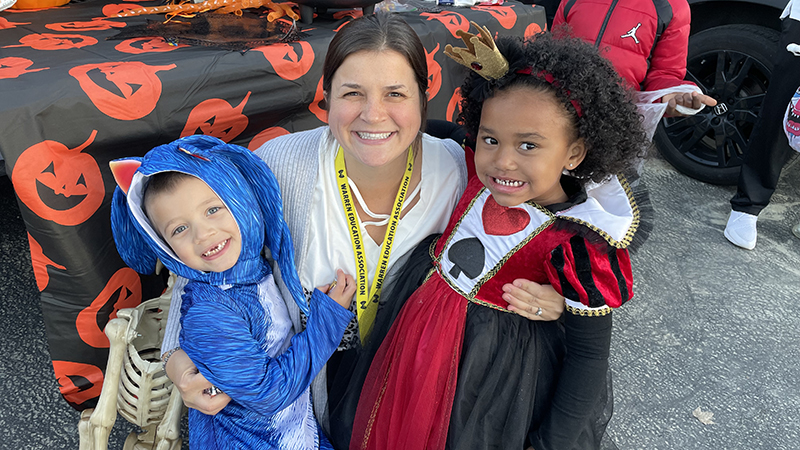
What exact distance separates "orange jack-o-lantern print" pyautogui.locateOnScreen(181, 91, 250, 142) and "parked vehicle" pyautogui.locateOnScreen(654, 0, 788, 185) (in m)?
3.15

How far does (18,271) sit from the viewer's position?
2.29m

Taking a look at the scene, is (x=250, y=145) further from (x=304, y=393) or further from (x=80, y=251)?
(x=304, y=393)

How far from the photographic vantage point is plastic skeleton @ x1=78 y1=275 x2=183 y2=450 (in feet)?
4.45

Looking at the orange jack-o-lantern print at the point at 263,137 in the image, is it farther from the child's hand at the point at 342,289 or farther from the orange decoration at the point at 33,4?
the orange decoration at the point at 33,4

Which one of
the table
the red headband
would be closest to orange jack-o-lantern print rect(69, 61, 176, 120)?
the table

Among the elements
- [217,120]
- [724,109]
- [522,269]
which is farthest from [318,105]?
[724,109]

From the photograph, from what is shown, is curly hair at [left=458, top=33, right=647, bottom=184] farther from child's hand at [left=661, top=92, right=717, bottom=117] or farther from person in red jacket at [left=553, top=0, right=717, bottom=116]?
person in red jacket at [left=553, top=0, right=717, bottom=116]

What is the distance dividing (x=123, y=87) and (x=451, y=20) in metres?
1.73

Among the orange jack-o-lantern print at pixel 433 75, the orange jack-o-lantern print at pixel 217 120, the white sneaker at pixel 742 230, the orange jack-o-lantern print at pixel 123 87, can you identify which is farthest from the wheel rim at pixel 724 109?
the orange jack-o-lantern print at pixel 123 87

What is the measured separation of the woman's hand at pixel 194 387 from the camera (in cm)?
119

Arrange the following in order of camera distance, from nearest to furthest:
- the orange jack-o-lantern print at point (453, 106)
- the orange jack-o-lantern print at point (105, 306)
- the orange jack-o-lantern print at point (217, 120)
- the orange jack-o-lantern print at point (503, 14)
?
the orange jack-o-lantern print at point (105, 306) → the orange jack-o-lantern print at point (217, 120) → the orange jack-o-lantern print at point (453, 106) → the orange jack-o-lantern print at point (503, 14)

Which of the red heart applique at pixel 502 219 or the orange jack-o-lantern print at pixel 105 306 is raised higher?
the red heart applique at pixel 502 219

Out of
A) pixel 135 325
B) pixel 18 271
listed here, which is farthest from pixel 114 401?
pixel 18 271

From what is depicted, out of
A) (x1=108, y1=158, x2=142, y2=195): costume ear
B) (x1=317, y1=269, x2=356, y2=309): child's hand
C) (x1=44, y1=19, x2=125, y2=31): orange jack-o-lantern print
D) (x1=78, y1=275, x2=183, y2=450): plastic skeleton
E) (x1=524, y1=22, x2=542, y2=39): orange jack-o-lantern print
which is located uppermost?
(x1=44, y1=19, x2=125, y2=31): orange jack-o-lantern print
